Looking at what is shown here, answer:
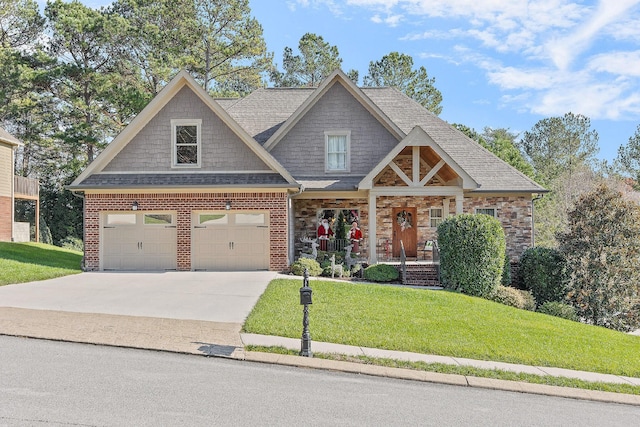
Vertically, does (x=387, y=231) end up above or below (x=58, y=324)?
above

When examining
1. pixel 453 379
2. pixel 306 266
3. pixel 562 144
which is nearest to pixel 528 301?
pixel 306 266

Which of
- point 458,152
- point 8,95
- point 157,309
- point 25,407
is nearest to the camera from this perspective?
point 25,407

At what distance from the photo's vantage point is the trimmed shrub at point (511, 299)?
1410cm

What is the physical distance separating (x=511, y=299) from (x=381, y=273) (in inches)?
156

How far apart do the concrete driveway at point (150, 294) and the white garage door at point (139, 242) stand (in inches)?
37.2

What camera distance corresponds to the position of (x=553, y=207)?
117 ft

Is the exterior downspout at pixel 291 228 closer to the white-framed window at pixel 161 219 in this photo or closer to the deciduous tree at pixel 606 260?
the white-framed window at pixel 161 219

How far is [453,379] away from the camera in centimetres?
698

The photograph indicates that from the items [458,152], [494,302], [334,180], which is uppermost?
[458,152]

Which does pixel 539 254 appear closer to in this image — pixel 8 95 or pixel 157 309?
pixel 157 309

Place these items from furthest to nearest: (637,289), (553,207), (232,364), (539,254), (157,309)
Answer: (553,207)
(539,254)
(637,289)
(157,309)
(232,364)

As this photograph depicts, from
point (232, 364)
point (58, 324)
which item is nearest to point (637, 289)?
point (232, 364)

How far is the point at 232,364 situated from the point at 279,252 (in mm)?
9263

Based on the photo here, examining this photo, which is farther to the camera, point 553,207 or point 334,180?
point 553,207
